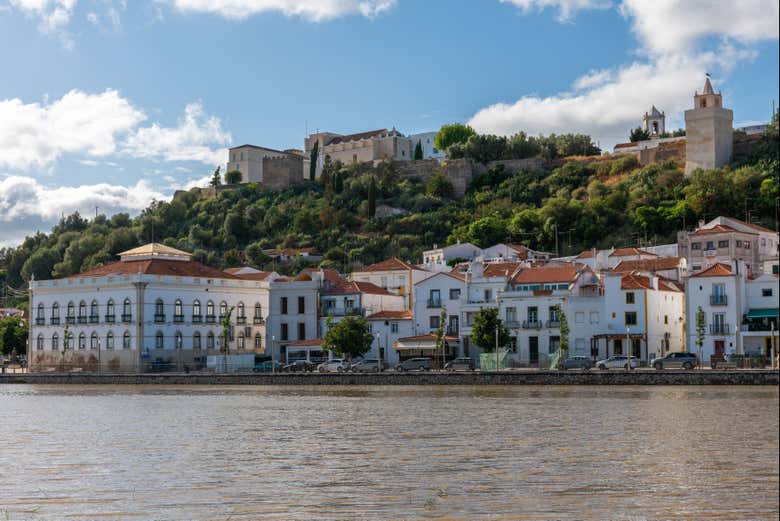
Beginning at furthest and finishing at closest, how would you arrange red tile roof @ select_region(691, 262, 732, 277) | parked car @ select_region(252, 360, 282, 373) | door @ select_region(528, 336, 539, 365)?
parked car @ select_region(252, 360, 282, 373)
door @ select_region(528, 336, 539, 365)
red tile roof @ select_region(691, 262, 732, 277)

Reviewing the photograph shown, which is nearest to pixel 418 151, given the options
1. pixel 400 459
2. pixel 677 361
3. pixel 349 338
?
pixel 349 338

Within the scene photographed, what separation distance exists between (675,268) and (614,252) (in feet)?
28.5

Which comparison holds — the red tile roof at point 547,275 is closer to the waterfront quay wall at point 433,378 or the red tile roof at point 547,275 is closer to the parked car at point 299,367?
the waterfront quay wall at point 433,378

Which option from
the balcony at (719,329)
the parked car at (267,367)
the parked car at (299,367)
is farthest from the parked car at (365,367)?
the balcony at (719,329)

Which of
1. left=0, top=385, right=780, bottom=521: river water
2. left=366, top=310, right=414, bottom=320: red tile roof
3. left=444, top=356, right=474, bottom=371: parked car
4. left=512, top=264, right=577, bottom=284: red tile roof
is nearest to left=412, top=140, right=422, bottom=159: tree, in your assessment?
left=366, top=310, right=414, bottom=320: red tile roof

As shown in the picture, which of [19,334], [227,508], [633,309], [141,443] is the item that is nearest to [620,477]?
Answer: [227,508]

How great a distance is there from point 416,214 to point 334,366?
4754cm

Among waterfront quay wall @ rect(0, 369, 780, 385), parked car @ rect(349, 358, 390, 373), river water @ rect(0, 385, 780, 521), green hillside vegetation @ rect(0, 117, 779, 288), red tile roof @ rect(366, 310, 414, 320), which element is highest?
green hillside vegetation @ rect(0, 117, 779, 288)

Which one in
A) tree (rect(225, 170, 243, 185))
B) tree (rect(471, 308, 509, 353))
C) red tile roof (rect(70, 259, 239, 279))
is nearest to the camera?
tree (rect(471, 308, 509, 353))

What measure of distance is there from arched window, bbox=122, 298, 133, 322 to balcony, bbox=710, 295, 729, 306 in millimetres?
30797

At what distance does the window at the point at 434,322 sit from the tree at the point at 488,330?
519 cm

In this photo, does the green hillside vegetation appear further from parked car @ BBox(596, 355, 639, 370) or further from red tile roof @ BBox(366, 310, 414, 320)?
parked car @ BBox(596, 355, 639, 370)

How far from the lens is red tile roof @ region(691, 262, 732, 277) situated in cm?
5219

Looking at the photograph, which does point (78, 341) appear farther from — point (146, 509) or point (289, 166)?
point (289, 166)
